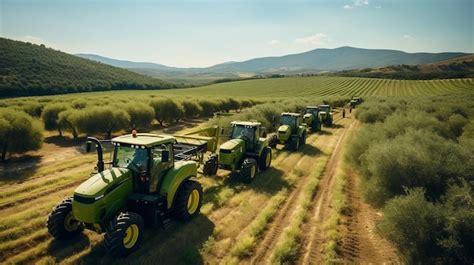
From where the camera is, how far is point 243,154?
12.6 metres

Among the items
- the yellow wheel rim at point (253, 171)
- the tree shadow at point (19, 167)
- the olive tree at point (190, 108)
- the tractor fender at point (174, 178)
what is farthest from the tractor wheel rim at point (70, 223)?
the olive tree at point (190, 108)

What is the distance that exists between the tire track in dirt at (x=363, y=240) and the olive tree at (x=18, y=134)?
51.0 ft

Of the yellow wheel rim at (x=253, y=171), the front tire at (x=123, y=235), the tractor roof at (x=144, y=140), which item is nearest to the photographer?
the front tire at (x=123, y=235)

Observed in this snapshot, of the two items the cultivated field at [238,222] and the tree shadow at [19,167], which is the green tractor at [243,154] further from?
the tree shadow at [19,167]

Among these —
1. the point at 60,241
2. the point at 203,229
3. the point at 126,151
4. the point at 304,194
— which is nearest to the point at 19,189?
the point at 60,241

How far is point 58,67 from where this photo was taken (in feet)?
252

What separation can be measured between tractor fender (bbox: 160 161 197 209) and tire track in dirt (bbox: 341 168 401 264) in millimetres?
4429

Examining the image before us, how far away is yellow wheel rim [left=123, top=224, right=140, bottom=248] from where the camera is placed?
6355 mm

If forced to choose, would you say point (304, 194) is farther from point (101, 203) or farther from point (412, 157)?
point (101, 203)

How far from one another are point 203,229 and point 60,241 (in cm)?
347

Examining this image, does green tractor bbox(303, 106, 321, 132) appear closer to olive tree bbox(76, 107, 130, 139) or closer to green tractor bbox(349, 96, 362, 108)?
olive tree bbox(76, 107, 130, 139)

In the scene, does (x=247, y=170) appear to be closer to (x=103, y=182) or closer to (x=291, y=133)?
(x=103, y=182)

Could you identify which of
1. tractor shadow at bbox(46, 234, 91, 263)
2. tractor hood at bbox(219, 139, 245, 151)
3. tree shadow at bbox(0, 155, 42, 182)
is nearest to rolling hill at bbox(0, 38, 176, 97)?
tree shadow at bbox(0, 155, 42, 182)

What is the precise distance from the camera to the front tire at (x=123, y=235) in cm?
604
